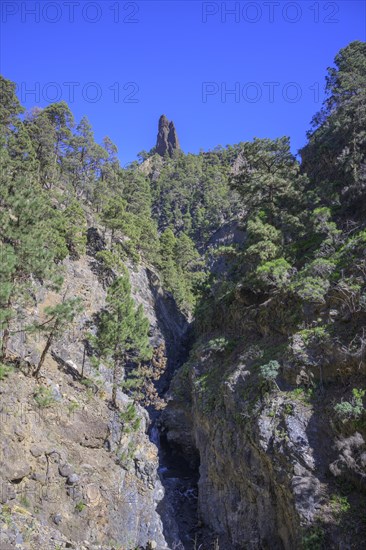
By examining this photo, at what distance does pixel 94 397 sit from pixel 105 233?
21793 millimetres

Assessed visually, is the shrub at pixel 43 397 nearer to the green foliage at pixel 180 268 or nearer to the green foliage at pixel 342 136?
the green foliage at pixel 342 136

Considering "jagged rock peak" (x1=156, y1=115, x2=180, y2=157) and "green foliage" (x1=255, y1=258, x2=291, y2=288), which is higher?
"jagged rock peak" (x1=156, y1=115, x2=180, y2=157)

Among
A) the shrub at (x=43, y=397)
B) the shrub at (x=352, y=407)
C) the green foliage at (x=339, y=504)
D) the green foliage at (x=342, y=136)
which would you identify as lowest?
the green foliage at (x=339, y=504)

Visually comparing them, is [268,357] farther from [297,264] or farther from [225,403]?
[297,264]

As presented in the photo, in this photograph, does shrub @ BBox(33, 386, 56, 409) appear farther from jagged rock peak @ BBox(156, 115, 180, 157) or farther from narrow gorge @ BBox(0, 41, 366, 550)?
jagged rock peak @ BBox(156, 115, 180, 157)

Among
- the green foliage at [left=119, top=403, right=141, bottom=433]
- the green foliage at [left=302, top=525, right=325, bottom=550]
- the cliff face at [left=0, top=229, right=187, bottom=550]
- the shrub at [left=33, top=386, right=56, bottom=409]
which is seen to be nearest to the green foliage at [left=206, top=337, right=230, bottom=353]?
the green foliage at [left=119, top=403, right=141, bottom=433]

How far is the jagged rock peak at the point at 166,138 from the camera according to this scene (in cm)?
10868

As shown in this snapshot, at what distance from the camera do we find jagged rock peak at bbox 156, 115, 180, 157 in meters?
109

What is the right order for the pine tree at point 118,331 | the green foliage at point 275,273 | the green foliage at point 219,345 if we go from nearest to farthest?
the green foliage at point 275,273 < the green foliage at point 219,345 < the pine tree at point 118,331

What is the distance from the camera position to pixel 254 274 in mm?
22391

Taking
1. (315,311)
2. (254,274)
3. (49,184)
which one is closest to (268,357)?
(315,311)

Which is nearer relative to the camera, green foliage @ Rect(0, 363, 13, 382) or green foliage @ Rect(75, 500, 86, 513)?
green foliage @ Rect(0, 363, 13, 382)

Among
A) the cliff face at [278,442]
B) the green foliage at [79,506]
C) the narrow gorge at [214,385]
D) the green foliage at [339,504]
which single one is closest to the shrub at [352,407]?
the narrow gorge at [214,385]

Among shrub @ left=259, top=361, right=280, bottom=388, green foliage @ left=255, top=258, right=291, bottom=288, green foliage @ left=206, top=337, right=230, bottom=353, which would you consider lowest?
shrub @ left=259, top=361, right=280, bottom=388
